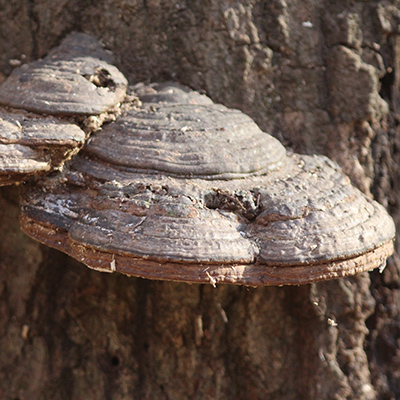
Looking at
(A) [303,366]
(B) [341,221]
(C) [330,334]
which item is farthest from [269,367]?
(B) [341,221]

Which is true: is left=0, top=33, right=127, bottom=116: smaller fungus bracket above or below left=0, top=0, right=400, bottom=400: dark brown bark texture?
above

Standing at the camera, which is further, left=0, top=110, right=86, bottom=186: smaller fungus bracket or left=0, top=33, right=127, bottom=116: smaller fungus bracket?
left=0, top=33, right=127, bottom=116: smaller fungus bracket

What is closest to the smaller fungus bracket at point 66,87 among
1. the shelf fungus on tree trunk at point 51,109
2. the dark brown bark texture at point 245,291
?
the shelf fungus on tree trunk at point 51,109

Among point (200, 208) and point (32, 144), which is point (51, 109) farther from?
point (200, 208)

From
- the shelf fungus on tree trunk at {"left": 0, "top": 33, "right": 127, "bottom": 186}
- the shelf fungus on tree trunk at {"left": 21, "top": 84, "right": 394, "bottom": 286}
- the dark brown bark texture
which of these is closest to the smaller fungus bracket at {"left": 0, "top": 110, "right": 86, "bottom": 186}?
the shelf fungus on tree trunk at {"left": 0, "top": 33, "right": 127, "bottom": 186}

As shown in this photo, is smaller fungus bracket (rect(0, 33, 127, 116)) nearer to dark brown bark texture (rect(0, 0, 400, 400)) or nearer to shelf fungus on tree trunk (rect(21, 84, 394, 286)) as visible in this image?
shelf fungus on tree trunk (rect(21, 84, 394, 286))

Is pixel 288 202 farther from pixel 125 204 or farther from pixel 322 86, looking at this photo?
pixel 322 86
